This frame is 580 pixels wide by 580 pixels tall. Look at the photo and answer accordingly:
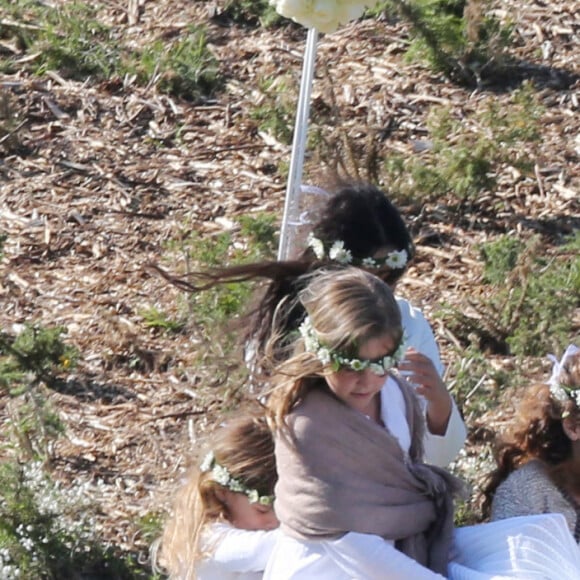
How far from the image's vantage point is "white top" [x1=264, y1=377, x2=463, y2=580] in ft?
10.4

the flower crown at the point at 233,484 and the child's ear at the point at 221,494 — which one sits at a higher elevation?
the flower crown at the point at 233,484

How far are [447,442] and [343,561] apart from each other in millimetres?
820

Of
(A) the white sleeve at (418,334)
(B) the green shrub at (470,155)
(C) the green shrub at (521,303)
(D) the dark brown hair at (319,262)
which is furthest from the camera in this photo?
(B) the green shrub at (470,155)

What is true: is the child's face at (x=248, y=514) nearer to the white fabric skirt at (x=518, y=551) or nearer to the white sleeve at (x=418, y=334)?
the white fabric skirt at (x=518, y=551)

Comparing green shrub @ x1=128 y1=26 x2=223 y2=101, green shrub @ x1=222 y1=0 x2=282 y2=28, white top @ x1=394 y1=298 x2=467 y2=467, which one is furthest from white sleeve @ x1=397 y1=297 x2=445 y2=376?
green shrub @ x1=222 y1=0 x2=282 y2=28

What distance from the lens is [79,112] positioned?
714cm

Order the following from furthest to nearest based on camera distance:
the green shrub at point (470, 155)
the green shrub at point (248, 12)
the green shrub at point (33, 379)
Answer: the green shrub at point (248, 12), the green shrub at point (470, 155), the green shrub at point (33, 379)

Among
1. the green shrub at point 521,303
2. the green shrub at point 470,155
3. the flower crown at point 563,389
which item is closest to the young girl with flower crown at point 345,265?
the flower crown at point 563,389

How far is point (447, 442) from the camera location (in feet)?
12.9

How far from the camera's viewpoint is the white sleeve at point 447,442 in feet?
12.8

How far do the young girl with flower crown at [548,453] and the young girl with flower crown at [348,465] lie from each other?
623mm

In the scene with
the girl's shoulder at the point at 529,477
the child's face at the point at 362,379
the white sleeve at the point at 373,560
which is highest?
the child's face at the point at 362,379

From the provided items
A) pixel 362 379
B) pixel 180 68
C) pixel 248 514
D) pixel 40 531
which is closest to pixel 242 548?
pixel 248 514

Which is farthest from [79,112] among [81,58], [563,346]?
[563,346]
